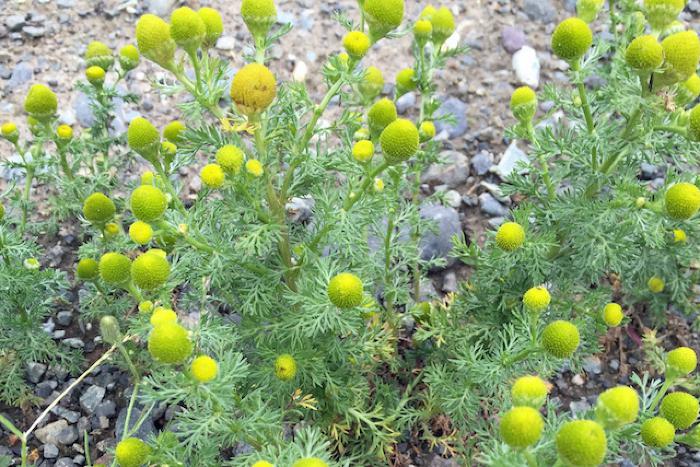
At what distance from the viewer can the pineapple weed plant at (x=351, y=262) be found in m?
2.16

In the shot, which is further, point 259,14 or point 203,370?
point 259,14

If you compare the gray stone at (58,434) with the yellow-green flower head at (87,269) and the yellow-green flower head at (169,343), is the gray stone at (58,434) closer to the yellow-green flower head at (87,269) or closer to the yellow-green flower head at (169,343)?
the yellow-green flower head at (87,269)

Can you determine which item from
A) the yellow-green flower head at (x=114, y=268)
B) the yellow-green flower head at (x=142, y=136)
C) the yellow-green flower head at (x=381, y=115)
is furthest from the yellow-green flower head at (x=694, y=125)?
the yellow-green flower head at (x=114, y=268)

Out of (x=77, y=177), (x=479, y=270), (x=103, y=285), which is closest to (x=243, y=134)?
(x=77, y=177)

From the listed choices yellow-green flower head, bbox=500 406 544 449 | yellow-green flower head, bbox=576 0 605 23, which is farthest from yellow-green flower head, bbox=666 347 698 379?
yellow-green flower head, bbox=576 0 605 23

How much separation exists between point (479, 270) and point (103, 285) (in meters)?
1.73

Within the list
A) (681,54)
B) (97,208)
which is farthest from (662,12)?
(97,208)

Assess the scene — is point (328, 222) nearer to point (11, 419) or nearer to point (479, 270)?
point (479, 270)

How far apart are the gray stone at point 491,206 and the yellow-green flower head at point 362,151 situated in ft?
6.41

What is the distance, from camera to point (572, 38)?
2461 millimetres

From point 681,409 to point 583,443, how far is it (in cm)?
56

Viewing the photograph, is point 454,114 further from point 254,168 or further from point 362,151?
point 254,168

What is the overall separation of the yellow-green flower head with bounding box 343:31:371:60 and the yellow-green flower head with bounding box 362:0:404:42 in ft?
0.21

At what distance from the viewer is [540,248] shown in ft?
8.92
